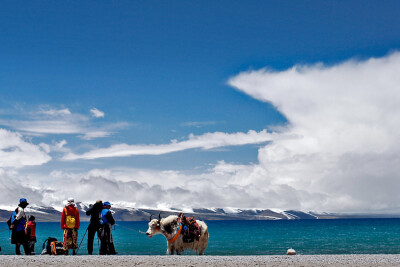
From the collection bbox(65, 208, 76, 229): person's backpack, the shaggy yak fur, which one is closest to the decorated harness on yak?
the shaggy yak fur

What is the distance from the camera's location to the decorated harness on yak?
58.0ft

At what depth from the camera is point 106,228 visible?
16391 millimetres

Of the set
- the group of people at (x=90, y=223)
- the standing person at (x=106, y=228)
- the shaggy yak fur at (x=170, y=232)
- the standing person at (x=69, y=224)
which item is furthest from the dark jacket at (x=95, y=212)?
the shaggy yak fur at (x=170, y=232)

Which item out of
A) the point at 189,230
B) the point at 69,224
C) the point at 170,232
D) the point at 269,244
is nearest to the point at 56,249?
the point at 69,224

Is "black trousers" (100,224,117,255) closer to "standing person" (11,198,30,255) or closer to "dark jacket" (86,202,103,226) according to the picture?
"dark jacket" (86,202,103,226)

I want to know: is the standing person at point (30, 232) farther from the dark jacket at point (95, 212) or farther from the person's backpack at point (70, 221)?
the dark jacket at point (95, 212)

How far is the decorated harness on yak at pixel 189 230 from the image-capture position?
1767 centimetres

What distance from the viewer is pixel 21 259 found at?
1391 centimetres

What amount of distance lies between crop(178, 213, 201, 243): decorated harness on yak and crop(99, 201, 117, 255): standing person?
2730 millimetres

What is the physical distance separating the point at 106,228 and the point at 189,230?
320 cm

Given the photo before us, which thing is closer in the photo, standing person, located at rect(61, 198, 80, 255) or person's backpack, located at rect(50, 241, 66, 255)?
standing person, located at rect(61, 198, 80, 255)

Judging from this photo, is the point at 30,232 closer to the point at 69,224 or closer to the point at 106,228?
the point at 69,224

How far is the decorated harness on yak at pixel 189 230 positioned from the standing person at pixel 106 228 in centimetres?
273

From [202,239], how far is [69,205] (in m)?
5.30
